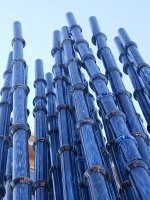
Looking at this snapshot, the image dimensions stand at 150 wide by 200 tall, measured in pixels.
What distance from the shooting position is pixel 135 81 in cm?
1203

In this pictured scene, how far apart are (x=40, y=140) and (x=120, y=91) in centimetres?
244

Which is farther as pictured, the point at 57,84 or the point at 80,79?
the point at 57,84

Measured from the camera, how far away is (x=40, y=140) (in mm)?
10555

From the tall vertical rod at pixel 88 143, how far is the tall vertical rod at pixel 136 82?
1669 mm

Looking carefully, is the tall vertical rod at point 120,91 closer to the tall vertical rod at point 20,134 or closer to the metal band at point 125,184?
the metal band at point 125,184

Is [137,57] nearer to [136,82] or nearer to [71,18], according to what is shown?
[136,82]

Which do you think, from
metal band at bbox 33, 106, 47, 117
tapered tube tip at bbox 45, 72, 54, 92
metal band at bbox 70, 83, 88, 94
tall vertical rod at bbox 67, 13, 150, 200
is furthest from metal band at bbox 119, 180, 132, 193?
tapered tube tip at bbox 45, 72, 54, 92

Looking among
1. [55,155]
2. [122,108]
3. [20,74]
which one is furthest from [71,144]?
[20,74]

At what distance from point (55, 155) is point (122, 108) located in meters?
2.05

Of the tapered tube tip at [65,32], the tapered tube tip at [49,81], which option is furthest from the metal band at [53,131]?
the tapered tube tip at [65,32]

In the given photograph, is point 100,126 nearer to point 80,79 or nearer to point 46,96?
point 80,79

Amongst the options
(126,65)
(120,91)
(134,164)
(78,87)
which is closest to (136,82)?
(126,65)

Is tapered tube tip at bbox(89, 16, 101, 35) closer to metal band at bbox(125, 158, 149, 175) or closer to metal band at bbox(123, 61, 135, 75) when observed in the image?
metal band at bbox(123, 61, 135, 75)

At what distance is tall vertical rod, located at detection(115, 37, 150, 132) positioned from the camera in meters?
10.8
